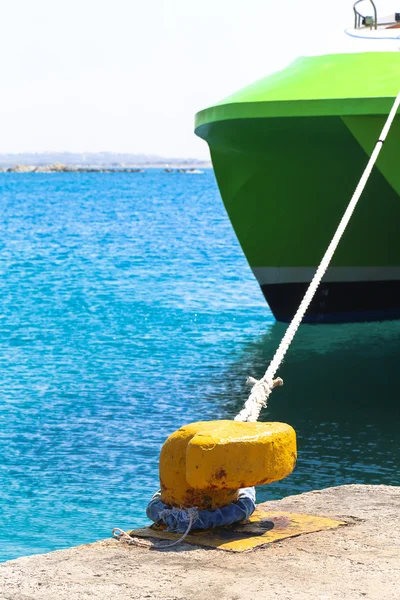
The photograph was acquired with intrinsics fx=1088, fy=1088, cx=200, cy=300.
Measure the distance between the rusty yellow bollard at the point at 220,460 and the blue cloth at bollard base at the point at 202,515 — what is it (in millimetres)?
26

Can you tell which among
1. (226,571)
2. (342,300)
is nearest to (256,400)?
Result: (226,571)

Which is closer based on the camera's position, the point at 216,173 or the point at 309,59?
the point at 309,59

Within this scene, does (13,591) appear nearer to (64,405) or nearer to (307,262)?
(64,405)

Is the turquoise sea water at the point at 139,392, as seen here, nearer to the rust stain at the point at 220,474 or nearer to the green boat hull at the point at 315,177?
the green boat hull at the point at 315,177

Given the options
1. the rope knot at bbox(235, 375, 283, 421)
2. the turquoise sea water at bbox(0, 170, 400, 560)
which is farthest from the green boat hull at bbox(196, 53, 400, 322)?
the rope knot at bbox(235, 375, 283, 421)

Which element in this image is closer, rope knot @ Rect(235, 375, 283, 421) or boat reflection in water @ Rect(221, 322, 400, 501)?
rope knot @ Rect(235, 375, 283, 421)

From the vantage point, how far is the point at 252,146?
10.3 metres

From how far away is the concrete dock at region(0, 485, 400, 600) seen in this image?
3.29m

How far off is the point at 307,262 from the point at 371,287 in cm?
80

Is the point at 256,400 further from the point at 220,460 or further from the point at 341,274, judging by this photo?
the point at 341,274

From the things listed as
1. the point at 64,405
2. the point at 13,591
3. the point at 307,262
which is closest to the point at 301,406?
the point at 64,405

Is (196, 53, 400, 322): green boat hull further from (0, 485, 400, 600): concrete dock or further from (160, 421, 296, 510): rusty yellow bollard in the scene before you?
(0, 485, 400, 600): concrete dock

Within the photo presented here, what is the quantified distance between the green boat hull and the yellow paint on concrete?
5.50 metres

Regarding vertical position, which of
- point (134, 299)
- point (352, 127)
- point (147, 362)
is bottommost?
point (134, 299)
